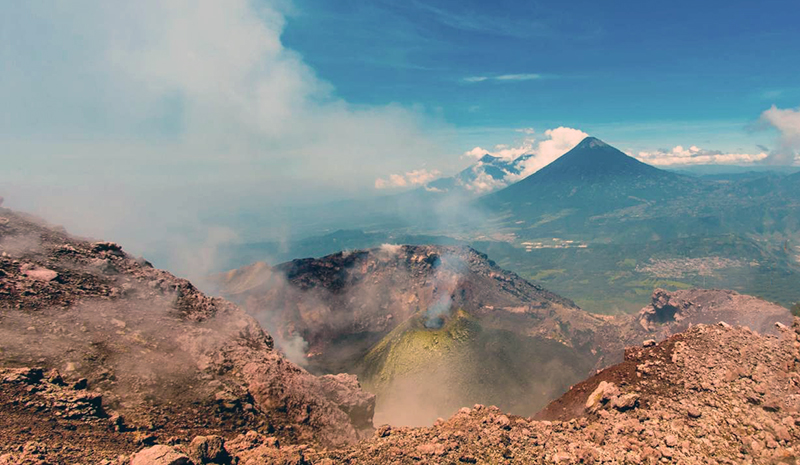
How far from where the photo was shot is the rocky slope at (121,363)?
16.9 metres

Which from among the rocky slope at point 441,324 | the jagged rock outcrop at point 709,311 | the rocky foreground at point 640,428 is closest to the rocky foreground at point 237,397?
the rocky foreground at point 640,428

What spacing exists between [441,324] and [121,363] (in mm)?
77004

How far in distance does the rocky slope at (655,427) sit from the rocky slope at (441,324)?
49536 mm

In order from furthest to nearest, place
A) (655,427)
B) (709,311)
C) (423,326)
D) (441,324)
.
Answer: (709,311)
(423,326)
(441,324)
(655,427)

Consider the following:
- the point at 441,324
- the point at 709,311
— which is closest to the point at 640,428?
the point at 441,324

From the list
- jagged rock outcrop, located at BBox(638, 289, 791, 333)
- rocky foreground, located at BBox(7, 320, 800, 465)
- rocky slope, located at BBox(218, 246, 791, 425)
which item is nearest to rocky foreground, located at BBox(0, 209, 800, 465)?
rocky foreground, located at BBox(7, 320, 800, 465)

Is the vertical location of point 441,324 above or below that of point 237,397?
below

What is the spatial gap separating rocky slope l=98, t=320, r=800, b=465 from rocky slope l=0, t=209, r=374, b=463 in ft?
15.4

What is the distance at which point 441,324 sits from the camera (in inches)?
3649

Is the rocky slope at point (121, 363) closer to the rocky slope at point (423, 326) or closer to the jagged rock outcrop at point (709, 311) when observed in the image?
the rocky slope at point (423, 326)

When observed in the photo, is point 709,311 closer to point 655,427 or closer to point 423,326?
point 423,326

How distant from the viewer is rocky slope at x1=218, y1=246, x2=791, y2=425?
248 feet

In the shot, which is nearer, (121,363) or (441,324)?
(121,363)

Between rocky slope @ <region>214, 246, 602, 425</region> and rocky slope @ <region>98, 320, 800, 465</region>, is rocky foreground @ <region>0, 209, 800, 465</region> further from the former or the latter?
rocky slope @ <region>214, 246, 602, 425</region>
